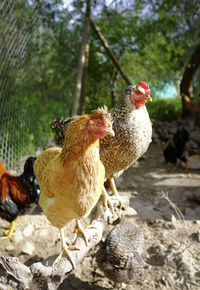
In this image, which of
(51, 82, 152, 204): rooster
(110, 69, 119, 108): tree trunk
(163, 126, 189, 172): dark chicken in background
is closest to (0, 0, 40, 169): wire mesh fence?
(51, 82, 152, 204): rooster

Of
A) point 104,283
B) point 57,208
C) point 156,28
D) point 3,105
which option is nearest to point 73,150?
point 57,208

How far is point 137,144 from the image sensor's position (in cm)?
229

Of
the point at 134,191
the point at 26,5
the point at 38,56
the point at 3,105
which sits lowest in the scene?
the point at 134,191

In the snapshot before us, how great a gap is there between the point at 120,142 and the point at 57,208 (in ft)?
2.69

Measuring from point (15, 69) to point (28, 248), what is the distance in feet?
8.18

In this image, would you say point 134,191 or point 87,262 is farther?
point 134,191

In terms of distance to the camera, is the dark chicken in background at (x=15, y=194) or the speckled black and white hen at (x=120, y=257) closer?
the speckled black and white hen at (x=120, y=257)

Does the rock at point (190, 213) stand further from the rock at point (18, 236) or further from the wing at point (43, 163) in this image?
the wing at point (43, 163)

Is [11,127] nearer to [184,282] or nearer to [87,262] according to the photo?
[87,262]

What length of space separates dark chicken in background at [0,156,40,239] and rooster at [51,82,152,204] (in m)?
1.33

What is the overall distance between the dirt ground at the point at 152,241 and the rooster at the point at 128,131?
0.61 m

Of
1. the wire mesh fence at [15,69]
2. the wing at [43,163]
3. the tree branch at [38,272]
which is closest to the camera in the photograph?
the tree branch at [38,272]

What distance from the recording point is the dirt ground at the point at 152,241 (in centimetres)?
250

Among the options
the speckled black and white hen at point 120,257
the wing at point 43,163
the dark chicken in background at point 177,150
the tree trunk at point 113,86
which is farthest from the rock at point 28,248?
the tree trunk at point 113,86
